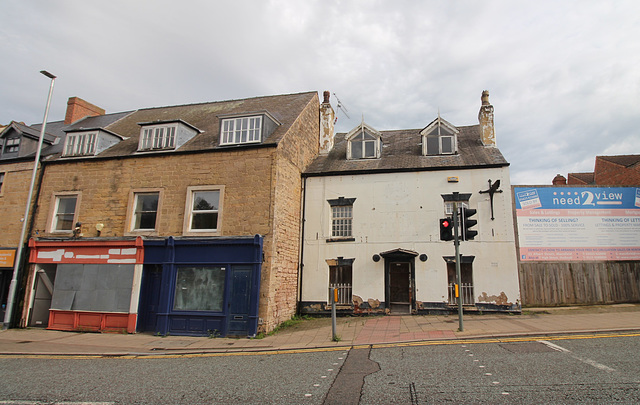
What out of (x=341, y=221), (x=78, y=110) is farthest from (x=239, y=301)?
(x=78, y=110)

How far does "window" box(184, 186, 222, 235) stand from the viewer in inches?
525

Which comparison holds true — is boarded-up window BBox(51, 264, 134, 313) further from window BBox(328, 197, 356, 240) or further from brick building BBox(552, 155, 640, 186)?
brick building BBox(552, 155, 640, 186)

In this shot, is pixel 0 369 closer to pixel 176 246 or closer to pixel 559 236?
pixel 176 246

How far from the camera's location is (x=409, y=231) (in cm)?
1471

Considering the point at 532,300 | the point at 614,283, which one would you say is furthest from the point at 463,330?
the point at 614,283

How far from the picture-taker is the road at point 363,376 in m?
5.59

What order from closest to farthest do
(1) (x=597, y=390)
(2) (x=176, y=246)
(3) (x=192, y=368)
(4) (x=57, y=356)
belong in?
(1) (x=597, y=390) → (3) (x=192, y=368) → (4) (x=57, y=356) → (2) (x=176, y=246)

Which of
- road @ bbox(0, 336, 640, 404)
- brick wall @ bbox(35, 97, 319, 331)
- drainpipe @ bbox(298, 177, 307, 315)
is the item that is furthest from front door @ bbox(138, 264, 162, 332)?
drainpipe @ bbox(298, 177, 307, 315)

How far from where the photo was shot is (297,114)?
16234mm

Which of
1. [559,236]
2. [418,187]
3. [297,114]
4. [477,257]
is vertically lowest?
[477,257]

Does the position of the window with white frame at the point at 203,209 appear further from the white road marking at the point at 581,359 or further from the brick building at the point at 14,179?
the white road marking at the point at 581,359

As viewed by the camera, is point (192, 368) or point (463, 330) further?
point (463, 330)

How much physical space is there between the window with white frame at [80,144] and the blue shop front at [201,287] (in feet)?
19.7

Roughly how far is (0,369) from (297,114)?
41.6ft
